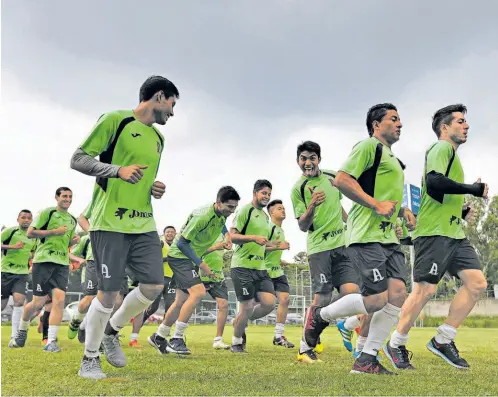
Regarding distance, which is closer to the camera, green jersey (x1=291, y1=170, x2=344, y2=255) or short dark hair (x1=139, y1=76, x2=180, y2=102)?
short dark hair (x1=139, y1=76, x2=180, y2=102)

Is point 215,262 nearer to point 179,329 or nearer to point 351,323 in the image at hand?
point 179,329

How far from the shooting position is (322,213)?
790 centimetres

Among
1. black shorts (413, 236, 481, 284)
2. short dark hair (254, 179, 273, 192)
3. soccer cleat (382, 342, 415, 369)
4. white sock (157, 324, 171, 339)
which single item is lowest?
white sock (157, 324, 171, 339)

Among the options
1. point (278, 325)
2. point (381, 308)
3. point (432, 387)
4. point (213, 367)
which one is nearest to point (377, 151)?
point (381, 308)

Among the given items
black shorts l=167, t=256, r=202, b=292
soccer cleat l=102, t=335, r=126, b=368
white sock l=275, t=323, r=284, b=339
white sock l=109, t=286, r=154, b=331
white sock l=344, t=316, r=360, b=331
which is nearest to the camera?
white sock l=109, t=286, r=154, b=331

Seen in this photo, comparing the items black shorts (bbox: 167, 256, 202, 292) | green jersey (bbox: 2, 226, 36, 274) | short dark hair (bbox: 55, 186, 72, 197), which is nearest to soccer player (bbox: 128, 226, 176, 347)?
black shorts (bbox: 167, 256, 202, 292)

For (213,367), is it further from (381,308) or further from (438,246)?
(438,246)

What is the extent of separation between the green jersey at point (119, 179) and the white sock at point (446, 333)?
3543mm

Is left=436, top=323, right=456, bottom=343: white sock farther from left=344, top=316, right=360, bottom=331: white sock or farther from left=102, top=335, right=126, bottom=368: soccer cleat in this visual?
left=102, top=335, right=126, bottom=368: soccer cleat

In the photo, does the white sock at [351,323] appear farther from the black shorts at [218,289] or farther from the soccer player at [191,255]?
the black shorts at [218,289]

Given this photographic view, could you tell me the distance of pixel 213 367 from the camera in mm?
6691

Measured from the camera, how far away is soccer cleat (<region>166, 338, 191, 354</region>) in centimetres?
880

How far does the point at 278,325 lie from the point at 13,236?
582 centimetres

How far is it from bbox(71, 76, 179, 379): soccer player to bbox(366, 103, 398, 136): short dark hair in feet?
6.80
